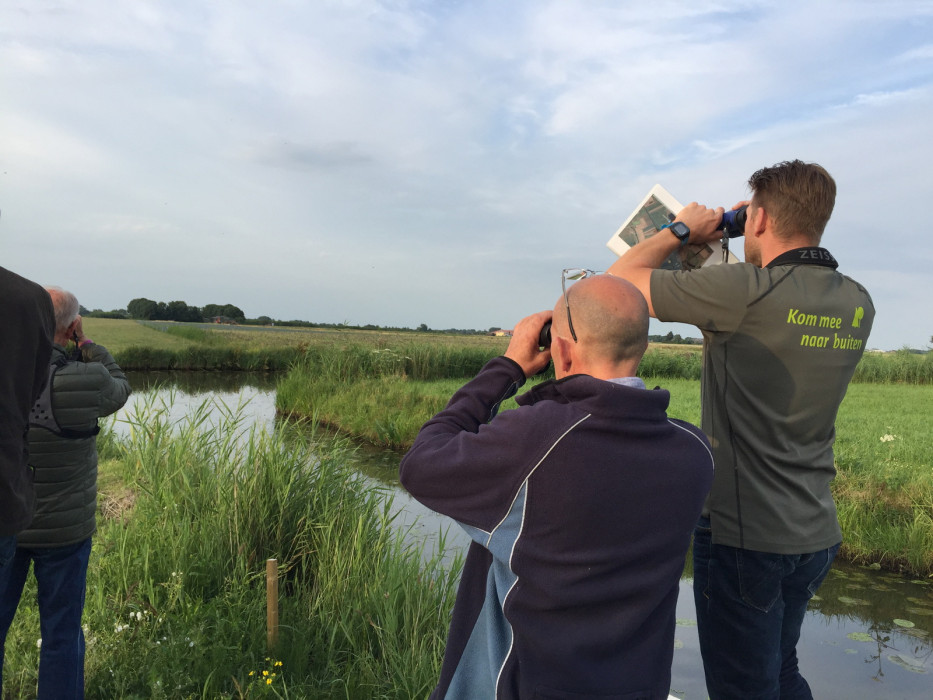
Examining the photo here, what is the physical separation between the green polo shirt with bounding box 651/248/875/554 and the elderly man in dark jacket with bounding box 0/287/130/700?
2465 mm

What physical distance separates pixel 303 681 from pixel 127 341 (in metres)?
28.1

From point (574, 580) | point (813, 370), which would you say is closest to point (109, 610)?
point (574, 580)

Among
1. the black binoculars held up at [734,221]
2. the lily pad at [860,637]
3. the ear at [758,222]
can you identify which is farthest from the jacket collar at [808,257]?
the lily pad at [860,637]

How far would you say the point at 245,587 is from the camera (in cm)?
392

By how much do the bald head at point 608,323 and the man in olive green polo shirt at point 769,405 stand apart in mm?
636

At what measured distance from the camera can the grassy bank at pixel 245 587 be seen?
3.15 meters

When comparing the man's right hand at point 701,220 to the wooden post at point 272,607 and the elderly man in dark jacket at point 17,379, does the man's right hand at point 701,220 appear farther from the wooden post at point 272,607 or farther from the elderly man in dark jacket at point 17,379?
the wooden post at point 272,607

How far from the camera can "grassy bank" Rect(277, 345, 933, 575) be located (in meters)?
6.41

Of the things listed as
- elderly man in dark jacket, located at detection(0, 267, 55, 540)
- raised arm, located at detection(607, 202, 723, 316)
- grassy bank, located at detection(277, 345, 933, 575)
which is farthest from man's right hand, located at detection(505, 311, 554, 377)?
grassy bank, located at detection(277, 345, 933, 575)

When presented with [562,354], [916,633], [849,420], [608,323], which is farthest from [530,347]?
[849,420]

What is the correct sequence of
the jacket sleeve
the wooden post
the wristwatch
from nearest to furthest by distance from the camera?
the jacket sleeve → the wristwatch → the wooden post

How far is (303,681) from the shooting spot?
3186 millimetres

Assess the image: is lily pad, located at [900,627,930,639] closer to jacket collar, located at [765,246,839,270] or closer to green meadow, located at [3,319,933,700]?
green meadow, located at [3,319,933,700]

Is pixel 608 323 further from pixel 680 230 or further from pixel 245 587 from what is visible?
→ pixel 245 587
